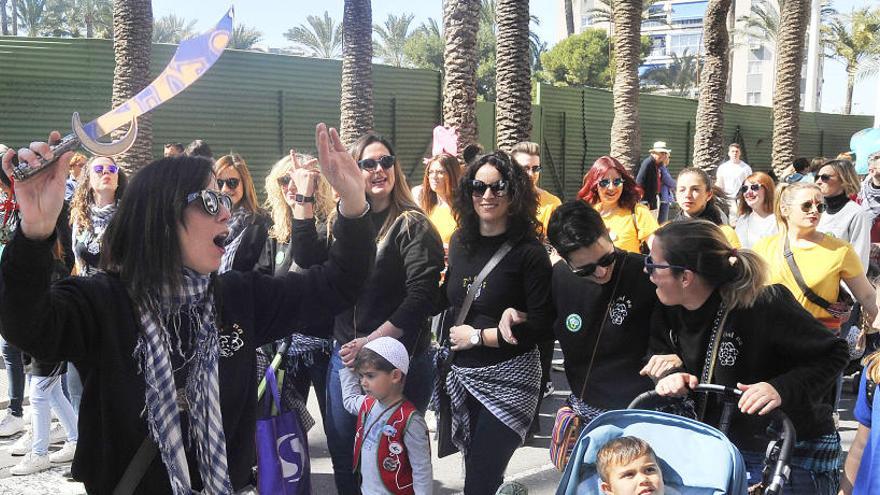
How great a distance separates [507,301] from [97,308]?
2263 millimetres

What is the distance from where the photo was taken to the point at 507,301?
13.8 ft

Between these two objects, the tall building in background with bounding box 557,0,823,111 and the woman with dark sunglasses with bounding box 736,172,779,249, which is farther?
the tall building in background with bounding box 557,0,823,111

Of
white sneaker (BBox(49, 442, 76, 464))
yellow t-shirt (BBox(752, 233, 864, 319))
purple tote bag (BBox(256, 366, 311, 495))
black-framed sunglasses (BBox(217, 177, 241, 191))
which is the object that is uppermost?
black-framed sunglasses (BBox(217, 177, 241, 191))

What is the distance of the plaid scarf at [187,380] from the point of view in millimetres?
2307

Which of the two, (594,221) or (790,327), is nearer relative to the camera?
(790,327)

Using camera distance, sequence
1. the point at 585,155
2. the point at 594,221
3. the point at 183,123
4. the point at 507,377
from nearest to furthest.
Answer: the point at 594,221 < the point at 507,377 < the point at 183,123 < the point at 585,155

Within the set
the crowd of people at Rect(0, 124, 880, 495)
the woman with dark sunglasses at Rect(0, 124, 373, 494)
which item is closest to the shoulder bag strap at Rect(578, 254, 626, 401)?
the crowd of people at Rect(0, 124, 880, 495)

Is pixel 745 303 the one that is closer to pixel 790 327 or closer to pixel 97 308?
pixel 790 327

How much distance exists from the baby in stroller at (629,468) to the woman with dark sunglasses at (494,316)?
1.13 meters

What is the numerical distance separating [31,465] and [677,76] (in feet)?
185

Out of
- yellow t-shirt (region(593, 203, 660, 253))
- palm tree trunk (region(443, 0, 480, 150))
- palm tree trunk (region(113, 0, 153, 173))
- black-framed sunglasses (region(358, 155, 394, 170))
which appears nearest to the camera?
black-framed sunglasses (region(358, 155, 394, 170))

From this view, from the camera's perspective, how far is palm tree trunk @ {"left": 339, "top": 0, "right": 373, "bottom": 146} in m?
14.9

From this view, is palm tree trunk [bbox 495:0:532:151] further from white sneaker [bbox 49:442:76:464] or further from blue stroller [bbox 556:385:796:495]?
blue stroller [bbox 556:385:796:495]

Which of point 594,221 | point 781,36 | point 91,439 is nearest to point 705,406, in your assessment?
point 594,221
